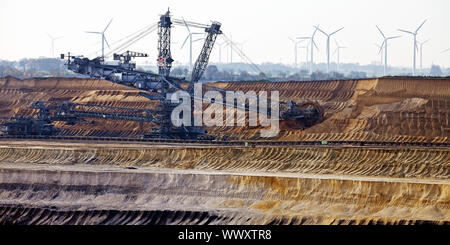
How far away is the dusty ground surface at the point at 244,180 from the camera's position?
60.2 m

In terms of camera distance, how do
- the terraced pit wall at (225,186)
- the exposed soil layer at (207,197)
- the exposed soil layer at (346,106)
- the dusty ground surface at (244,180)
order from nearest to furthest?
the exposed soil layer at (207,197) < the terraced pit wall at (225,186) < the dusty ground surface at (244,180) < the exposed soil layer at (346,106)

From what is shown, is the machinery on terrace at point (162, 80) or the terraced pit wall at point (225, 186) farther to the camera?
the machinery on terrace at point (162, 80)

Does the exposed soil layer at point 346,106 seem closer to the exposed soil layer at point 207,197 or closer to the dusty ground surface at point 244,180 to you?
the dusty ground surface at point 244,180

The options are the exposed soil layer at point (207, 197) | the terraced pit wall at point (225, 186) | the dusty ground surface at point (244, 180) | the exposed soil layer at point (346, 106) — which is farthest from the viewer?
the exposed soil layer at point (346, 106)

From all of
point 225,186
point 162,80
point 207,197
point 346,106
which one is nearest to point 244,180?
point 225,186

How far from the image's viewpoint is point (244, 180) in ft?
222

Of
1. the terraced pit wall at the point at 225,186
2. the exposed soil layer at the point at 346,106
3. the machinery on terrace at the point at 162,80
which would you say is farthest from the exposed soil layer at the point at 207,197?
the exposed soil layer at the point at 346,106

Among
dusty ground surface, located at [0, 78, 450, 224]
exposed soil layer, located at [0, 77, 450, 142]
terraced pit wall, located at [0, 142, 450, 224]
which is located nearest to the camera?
terraced pit wall, located at [0, 142, 450, 224]

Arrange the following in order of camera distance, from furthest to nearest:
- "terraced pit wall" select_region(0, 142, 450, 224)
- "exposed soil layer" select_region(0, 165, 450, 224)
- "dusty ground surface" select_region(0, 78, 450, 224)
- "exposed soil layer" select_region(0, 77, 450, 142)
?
"exposed soil layer" select_region(0, 77, 450, 142) < "dusty ground surface" select_region(0, 78, 450, 224) < "terraced pit wall" select_region(0, 142, 450, 224) < "exposed soil layer" select_region(0, 165, 450, 224)

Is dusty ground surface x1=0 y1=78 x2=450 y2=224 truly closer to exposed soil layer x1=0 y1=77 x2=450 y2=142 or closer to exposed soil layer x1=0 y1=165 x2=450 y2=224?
exposed soil layer x1=0 y1=165 x2=450 y2=224

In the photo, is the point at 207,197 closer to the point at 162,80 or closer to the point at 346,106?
the point at 162,80

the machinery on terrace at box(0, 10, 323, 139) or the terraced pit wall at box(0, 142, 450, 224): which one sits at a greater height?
the machinery on terrace at box(0, 10, 323, 139)

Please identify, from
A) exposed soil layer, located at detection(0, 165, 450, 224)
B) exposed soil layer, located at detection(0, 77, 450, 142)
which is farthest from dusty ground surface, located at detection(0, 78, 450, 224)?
exposed soil layer, located at detection(0, 77, 450, 142)

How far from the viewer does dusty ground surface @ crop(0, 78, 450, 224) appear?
197 ft
